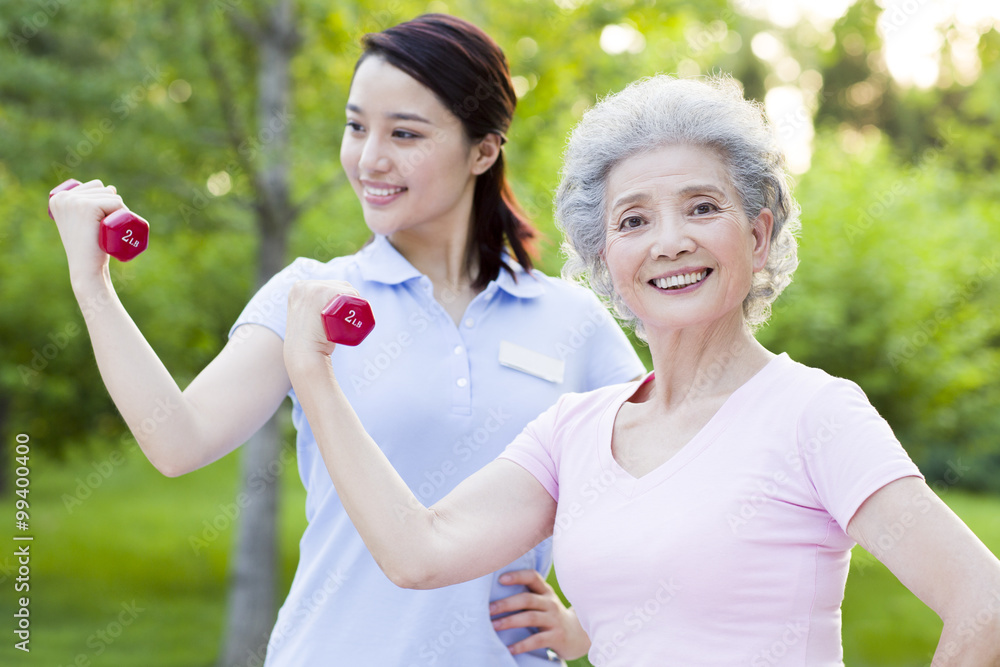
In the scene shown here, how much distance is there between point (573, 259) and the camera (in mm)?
2066

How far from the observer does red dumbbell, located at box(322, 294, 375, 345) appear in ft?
5.38

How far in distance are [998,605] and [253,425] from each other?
1.37m

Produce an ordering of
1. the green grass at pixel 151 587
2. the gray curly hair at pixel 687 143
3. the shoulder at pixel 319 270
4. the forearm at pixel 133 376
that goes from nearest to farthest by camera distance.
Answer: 1. the gray curly hair at pixel 687 143
2. the forearm at pixel 133 376
3. the shoulder at pixel 319 270
4. the green grass at pixel 151 587

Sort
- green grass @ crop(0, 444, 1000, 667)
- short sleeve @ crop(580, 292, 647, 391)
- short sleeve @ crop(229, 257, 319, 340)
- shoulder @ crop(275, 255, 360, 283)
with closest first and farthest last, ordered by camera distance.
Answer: short sleeve @ crop(229, 257, 319, 340)
shoulder @ crop(275, 255, 360, 283)
short sleeve @ crop(580, 292, 647, 391)
green grass @ crop(0, 444, 1000, 667)

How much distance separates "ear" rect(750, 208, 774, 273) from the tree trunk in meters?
4.53

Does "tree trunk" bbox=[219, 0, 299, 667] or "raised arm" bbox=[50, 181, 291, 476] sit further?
"tree trunk" bbox=[219, 0, 299, 667]


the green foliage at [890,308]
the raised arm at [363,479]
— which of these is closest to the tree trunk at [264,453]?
the green foliage at [890,308]

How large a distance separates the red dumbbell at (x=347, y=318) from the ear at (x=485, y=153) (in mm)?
840

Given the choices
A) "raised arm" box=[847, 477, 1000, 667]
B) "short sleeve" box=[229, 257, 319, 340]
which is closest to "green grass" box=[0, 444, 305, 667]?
"short sleeve" box=[229, 257, 319, 340]

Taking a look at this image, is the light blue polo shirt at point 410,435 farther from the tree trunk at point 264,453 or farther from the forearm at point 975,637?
the tree trunk at point 264,453

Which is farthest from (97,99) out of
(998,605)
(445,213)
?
(998,605)

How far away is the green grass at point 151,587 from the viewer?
7.71m

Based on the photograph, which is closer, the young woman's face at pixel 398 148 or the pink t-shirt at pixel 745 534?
the pink t-shirt at pixel 745 534

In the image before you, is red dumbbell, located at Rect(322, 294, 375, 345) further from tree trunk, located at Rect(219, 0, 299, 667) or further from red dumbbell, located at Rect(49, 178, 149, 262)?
tree trunk, located at Rect(219, 0, 299, 667)
